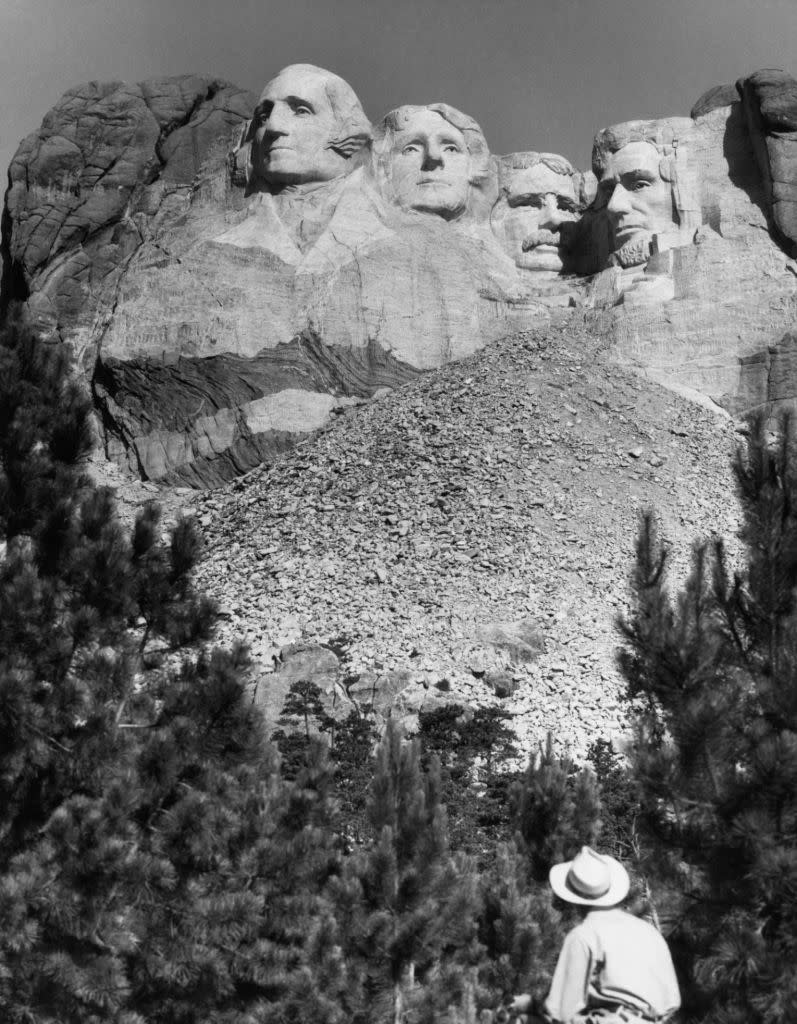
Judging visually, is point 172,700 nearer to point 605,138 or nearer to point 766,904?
point 766,904

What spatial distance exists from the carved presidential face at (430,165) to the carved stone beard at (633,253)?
421 cm

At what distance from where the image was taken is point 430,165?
38.3 m

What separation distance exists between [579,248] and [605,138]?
274 centimetres

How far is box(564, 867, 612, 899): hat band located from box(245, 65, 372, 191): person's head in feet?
103

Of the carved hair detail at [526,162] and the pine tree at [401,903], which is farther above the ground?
the pine tree at [401,903]

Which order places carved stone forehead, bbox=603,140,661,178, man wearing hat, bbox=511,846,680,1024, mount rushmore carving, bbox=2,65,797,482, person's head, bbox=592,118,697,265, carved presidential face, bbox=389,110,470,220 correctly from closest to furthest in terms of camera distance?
man wearing hat, bbox=511,846,680,1024 → mount rushmore carving, bbox=2,65,797,482 → person's head, bbox=592,118,697,265 → carved stone forehead, bbox=603,140,661,178 → carved presidential face, bbox=389,110,470,220

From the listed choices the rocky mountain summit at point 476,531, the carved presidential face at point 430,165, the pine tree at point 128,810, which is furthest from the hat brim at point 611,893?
the carved presidential face at point 430,165

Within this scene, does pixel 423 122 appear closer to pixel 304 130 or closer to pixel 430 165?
pixel 430 165

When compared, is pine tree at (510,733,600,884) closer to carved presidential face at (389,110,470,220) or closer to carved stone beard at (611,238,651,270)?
carved stone beard at (611,238,651,270)

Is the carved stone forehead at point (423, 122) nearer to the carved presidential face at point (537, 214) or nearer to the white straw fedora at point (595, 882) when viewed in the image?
the carved presidential face at point (537, 214)

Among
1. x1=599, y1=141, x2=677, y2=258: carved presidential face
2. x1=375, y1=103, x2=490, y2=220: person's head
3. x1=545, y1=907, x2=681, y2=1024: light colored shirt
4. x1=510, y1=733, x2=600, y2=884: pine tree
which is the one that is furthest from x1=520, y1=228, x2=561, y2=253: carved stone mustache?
x1=545, y1=907, x2=681, y2=1024: light colored shirt

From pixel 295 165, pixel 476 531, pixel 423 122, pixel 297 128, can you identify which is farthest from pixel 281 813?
pixel 423 122

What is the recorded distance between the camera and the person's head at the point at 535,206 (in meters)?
39.0

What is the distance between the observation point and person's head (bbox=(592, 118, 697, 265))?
36812mm
